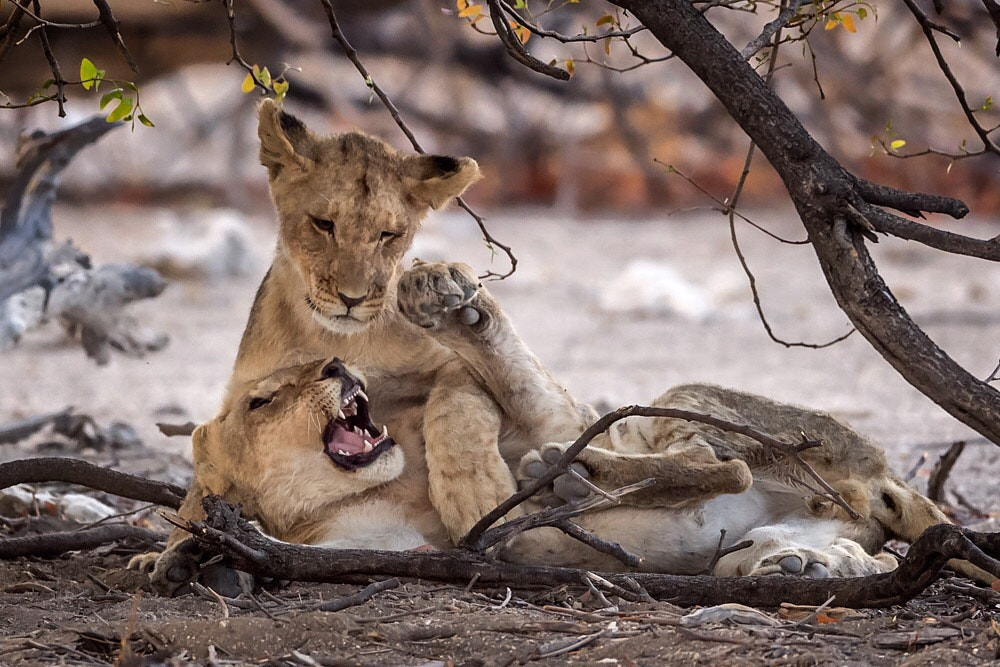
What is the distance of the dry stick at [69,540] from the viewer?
3.60 metres

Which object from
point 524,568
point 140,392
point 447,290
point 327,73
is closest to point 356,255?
point 447,290

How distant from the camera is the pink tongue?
349cm

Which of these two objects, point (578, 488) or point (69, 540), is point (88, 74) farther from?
point (578, 488)

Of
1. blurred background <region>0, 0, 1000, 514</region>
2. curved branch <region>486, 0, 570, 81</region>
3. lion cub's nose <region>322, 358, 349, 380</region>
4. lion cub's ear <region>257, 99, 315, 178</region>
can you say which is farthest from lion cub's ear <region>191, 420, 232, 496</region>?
blurred background <region>0, 0, 1000, 514</region>

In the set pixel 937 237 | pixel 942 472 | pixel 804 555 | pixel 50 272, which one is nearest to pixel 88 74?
pixel 937 237

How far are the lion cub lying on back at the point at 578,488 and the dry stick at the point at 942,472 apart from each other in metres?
0.95

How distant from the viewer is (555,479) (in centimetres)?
338

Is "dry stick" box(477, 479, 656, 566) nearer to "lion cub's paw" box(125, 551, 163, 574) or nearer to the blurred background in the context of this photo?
"lion cub's paw" box(125, 551, 163, 574)

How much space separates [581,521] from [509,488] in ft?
0.73

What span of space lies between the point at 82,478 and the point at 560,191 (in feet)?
35.8

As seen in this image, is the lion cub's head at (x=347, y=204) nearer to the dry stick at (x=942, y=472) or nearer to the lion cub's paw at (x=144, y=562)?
the lion cub's paw at (x=144, y=562)

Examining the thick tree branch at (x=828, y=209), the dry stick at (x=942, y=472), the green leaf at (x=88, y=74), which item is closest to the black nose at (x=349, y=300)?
the green leaf at (x=88, y=74)

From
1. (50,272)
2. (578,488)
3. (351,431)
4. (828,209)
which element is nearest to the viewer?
(828,209)

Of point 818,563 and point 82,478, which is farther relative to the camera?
point 82,478
